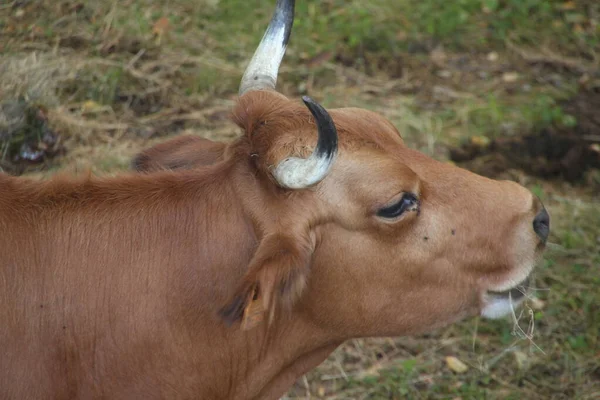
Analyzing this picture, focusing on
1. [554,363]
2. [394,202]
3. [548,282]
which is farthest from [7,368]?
[548,282]

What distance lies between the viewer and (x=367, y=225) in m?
3.60

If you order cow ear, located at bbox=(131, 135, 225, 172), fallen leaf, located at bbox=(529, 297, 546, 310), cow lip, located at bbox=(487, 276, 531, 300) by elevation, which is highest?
cow ear, located at bbox=(131, 135, 225, 172)

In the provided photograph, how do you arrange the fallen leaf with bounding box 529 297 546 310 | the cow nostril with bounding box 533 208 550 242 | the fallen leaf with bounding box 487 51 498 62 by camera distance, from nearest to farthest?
1. the cow nostril with bounding box 533 208 550 242
2. the fallen leaf with bounding box 529 297 546 310
3. the fallen leaf with bounding box 487 51 498 62

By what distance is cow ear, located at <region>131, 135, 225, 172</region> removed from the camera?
158 inches

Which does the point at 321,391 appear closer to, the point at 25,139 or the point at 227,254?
the point at 227,254

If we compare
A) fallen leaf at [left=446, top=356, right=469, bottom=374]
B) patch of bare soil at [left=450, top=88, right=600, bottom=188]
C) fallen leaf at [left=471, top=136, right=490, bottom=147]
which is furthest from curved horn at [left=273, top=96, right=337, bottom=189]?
fallen leaf at [left=471, top=136, right=490, bottom=147]

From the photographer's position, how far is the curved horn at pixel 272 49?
409 cm

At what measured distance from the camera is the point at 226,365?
382cm

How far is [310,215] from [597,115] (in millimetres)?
4850

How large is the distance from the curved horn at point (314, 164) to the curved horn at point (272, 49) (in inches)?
29.8

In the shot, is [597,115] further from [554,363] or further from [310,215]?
[310,215]

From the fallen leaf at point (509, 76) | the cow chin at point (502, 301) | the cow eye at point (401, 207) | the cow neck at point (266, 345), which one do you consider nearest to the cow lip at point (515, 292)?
the cow chin at point (502, 301)

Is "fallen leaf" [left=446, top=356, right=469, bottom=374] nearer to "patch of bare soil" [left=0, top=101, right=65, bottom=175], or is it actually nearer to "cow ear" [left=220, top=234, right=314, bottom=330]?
"cow ear" [left=220, top=234, right=314, bottom=330]

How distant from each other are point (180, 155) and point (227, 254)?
2.21ft
